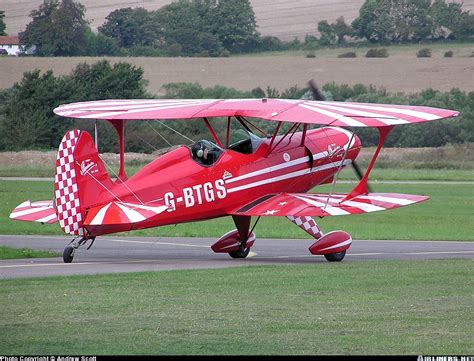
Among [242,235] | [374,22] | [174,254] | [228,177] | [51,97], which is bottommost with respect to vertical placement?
[374,22]

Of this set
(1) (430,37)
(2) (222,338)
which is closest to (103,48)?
(1) (430,37)

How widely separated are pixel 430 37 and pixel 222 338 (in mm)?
86233

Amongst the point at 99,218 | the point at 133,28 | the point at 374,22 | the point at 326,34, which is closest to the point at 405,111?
the point at 99,218

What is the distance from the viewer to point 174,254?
2170 cm

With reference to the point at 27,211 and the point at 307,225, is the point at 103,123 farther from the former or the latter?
the point at 307,225

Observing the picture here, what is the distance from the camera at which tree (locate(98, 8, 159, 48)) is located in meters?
97.2

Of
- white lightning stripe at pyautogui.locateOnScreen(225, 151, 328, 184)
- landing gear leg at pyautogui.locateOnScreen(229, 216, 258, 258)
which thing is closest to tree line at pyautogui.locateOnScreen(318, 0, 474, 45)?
white lightning stripe at pyautogui.locateOnScreen(225, 151, 328, 184)

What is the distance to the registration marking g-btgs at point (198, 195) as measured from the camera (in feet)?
64.0

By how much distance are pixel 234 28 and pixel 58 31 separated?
1590 centimetres

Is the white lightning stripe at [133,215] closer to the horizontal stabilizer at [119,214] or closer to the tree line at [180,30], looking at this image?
the horizontal stabilizer at [119,214]

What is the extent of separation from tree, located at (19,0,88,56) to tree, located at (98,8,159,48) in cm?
815

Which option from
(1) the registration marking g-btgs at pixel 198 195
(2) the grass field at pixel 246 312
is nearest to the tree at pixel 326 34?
(1) the registration marking g-btgs at pixel 198 195

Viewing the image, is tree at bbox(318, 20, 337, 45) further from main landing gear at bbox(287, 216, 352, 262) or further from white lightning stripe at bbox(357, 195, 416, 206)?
main landing gear at bbox(287, 216, 352, 262)

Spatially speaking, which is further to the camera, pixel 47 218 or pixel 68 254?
pixel 47 218
